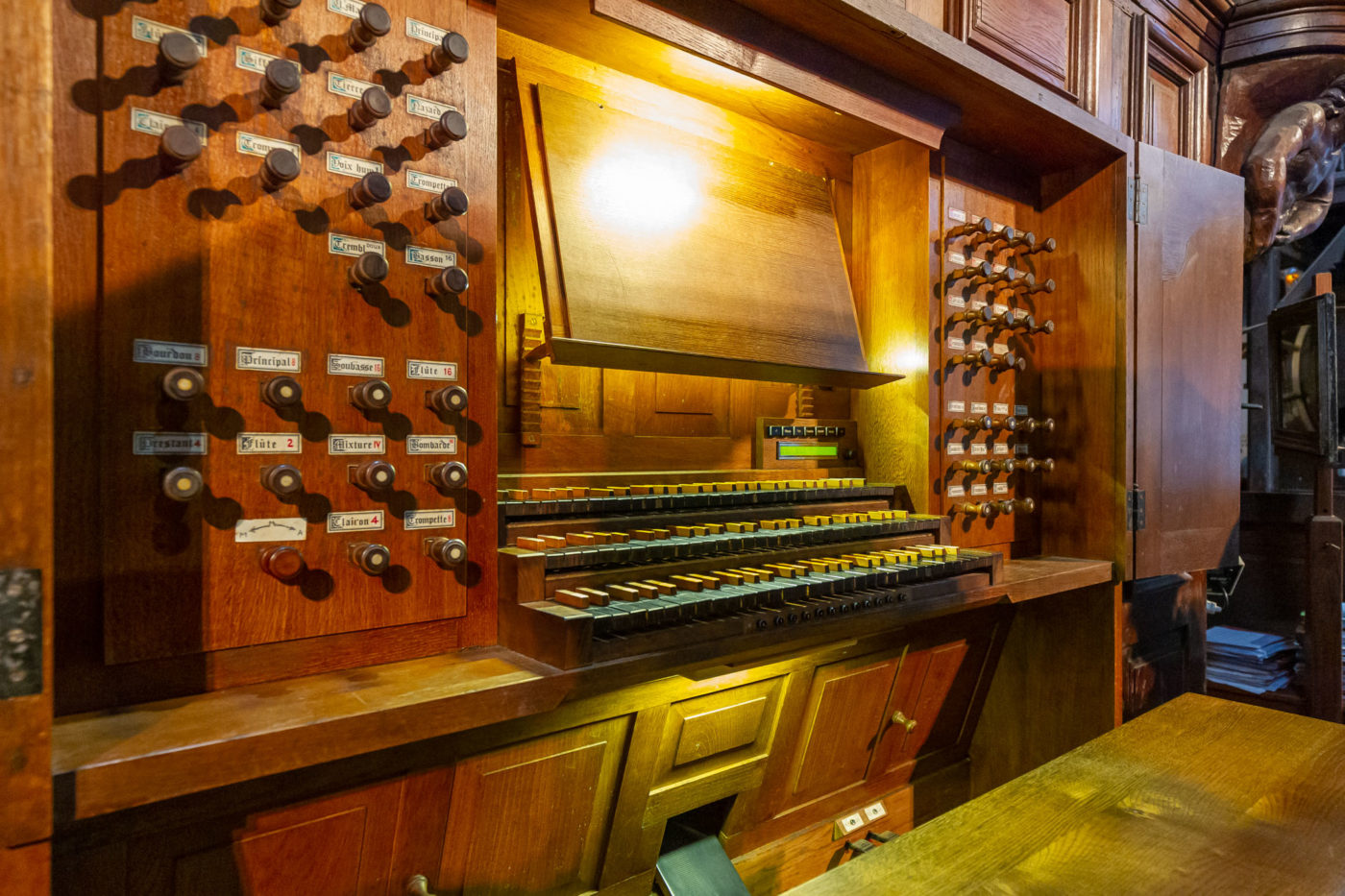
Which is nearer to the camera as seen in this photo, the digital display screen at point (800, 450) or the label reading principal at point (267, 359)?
the label reading principal at point (267, 359)

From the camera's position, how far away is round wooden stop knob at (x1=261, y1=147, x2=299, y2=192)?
53.2 inches

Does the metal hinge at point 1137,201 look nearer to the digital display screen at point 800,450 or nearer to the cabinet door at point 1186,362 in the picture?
the cabinet door at point 1186,362

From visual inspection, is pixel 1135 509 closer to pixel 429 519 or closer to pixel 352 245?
pixel 429 519

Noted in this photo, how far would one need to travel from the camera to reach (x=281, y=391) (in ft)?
4.57

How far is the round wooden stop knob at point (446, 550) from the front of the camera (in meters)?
1.59

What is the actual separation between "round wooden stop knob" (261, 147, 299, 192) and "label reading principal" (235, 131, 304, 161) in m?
0.02

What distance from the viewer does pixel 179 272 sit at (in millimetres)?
1333

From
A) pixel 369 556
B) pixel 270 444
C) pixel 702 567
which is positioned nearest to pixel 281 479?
pixel 270 444

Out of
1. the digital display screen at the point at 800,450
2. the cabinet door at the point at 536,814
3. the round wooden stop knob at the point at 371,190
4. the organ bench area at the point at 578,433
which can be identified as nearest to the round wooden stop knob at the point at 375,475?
the organ bench area at the point at 578,433

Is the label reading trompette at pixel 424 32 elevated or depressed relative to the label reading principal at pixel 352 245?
elevated

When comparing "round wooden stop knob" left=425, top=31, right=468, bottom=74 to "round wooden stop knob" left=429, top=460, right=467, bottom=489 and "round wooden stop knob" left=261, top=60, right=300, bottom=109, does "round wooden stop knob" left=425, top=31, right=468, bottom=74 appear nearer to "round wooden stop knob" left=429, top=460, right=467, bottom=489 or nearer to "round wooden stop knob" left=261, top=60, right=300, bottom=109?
"round wooden stop knob" left=261, top=60, right=300, bottom=109

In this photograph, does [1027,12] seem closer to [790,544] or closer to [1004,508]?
[1004,508]

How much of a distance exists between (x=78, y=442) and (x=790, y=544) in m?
1.55

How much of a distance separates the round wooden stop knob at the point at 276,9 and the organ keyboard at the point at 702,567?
1046 millimetres
